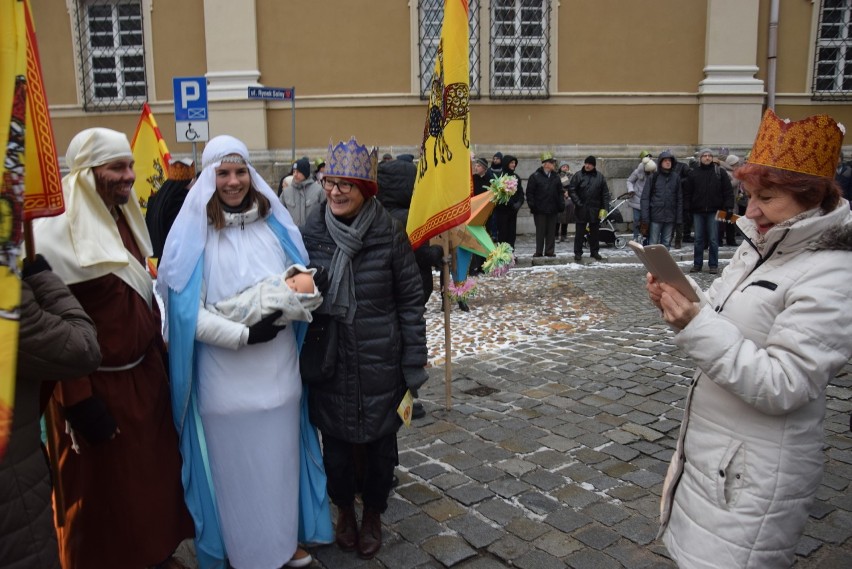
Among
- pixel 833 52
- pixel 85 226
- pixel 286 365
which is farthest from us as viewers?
pixel 833 52

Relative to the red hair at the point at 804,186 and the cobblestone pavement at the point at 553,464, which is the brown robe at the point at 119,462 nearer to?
the cobblestone pavement at the point at 553,464

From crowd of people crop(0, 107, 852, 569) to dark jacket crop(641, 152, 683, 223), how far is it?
10041mm

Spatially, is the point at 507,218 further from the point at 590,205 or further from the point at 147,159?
the point at 147,159

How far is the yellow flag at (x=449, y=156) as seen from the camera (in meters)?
5.05

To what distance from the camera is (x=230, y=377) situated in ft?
10.5

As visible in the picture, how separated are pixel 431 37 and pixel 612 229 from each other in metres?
5.68

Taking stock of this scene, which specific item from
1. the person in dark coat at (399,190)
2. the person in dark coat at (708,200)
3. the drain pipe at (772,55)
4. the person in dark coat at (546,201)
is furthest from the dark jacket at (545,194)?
the person in dark coat at (399,190)

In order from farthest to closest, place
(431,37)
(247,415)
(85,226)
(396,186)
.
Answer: (431,37)
(396,186)
(247,415)
(85,226)

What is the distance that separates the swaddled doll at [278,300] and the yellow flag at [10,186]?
4.41 feet

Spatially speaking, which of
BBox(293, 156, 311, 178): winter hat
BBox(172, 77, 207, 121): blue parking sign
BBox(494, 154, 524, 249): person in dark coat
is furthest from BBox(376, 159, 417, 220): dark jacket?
BBox(494, 154, 524, 249): person in dark coat

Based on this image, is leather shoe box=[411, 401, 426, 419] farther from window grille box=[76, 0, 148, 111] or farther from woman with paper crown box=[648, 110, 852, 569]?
window grille box=[76, 0, 148, 111]

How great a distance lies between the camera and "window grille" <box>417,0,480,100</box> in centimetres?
1577

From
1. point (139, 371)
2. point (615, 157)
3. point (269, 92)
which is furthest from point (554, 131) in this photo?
point (139, 371)

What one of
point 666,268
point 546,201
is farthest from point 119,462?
point 546,201
